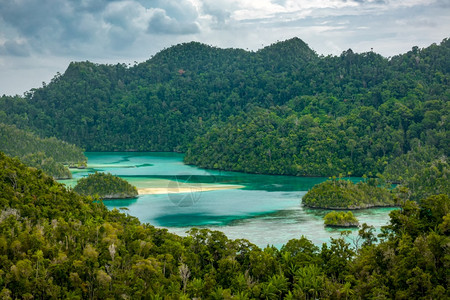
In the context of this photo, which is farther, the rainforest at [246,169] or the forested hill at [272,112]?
the forested hill at [272,112]

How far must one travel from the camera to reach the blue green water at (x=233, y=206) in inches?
2437

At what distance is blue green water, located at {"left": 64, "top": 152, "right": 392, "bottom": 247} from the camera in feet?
203

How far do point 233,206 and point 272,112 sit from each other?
63.1 meters

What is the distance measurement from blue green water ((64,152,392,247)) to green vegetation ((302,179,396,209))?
4.81ft

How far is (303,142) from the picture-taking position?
376 feet

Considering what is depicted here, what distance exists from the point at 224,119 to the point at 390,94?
56.3m

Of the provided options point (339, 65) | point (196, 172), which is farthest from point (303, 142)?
point (339, 65)

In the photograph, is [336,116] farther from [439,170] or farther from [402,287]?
[402,287]

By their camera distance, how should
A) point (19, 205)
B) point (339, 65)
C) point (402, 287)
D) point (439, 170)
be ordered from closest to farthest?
point (402, 287), point (19, 205), point (439, 170), point (339, 65)

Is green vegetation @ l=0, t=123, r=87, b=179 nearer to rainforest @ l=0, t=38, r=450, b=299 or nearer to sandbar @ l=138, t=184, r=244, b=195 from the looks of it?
rainforest @ l=0, t=38, r=450, b=299

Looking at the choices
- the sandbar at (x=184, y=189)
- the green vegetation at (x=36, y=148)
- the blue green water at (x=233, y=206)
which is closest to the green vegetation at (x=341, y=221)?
the blue green water at (x=233, y=206)

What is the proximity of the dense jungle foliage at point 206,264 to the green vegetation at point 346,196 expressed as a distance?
34.2 meters

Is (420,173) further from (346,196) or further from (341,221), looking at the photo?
(341,221)

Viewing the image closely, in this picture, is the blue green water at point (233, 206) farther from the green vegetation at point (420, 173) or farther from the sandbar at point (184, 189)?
the green vegetation at point (420, 173)
